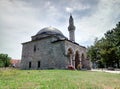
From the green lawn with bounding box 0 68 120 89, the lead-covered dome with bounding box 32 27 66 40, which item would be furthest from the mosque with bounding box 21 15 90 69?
the green lawn with bounding box 0 68 120 89

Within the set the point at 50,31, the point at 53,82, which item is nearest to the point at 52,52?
the point at 50,31

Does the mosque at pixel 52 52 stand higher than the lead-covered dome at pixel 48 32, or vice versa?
the lead-covered dome at pixel 48 32

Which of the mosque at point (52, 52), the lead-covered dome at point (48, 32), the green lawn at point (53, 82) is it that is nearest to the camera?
the green lawn at point (53, 82)

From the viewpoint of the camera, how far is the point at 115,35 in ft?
141

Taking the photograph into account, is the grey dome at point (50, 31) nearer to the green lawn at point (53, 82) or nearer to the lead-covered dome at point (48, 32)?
the lead-covered dome at point (48, 32)

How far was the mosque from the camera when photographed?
995 inches

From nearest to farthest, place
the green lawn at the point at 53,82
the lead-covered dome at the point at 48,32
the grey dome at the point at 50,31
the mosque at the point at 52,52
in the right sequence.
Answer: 1. the green lawn at the point at 53,82
2. the mosque at the point at 52,52
3. the lead-covered dome at the point at 48,32
4. the grey dome at the point at 50,31

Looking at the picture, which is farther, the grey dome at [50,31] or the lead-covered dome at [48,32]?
the grey dome at [50,31]

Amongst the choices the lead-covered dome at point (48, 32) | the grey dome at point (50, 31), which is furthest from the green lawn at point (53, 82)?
the grey dome at point (50, 31)

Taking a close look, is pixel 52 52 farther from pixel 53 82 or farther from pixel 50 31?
pixel 53 82

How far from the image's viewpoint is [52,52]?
1045 inches

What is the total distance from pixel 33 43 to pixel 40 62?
16.2ft

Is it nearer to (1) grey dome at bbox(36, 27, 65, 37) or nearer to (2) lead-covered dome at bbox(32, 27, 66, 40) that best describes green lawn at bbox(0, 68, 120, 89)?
(2) lead-covered dome at bbox(32, 27, 66, 40)

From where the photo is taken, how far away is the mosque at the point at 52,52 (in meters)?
25.3
